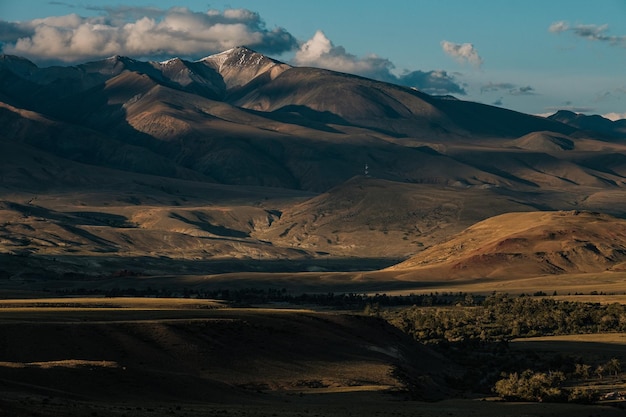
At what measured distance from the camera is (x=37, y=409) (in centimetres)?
4900

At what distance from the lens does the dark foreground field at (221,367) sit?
64.1 metres

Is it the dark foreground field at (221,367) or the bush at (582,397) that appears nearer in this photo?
the dark foreground field at (221,367)

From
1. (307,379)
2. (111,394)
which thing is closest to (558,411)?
(307,379)

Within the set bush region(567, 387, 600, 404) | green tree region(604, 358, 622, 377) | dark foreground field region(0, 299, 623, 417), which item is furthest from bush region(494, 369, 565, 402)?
green tree region(604, 358, 622, 377)

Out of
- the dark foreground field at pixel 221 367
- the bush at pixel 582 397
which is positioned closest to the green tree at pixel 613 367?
the dark foreground field at pixel 221 367

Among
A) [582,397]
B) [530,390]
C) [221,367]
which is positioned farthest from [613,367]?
[221,367]

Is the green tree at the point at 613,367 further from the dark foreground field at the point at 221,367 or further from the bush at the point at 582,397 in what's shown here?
the bush at the point at 582,397

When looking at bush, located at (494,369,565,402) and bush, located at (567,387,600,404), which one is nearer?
bush, located at (567,387,600,404)

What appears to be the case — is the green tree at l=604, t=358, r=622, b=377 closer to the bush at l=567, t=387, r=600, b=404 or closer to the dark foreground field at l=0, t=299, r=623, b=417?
the dark foreground field at l=0, t=299, r=623, b=417

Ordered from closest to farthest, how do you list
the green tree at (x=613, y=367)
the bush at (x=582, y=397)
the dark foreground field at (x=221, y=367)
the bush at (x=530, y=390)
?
the dark foreground field at (x=221, y=367), the bush at (x=582, y=397), the bush at (x=530, y=390), the green tree at (x=613, y=367)

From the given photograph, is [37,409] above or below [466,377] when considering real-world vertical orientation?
above

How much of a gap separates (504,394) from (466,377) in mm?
17053

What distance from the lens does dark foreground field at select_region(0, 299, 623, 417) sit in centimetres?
6412

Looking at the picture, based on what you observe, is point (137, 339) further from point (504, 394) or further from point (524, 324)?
point (524, 324)
